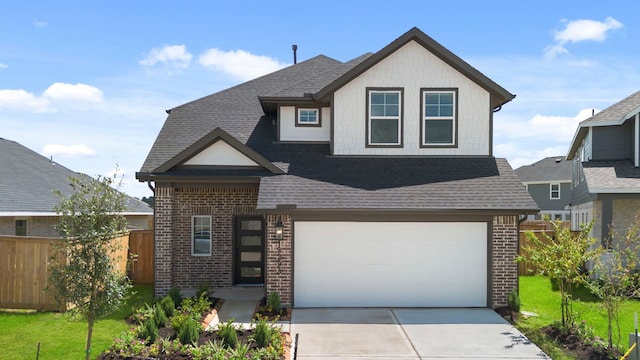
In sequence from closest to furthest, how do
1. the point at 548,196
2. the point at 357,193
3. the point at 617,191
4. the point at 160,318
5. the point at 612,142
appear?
the point at 160,318, the point at 357,193, the point at 617,191, the point at 612,142, the point at 548,196

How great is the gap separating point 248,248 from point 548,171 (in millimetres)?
36472

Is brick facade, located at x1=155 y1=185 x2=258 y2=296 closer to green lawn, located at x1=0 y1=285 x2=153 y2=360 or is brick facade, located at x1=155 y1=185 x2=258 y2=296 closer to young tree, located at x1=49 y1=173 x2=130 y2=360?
green lawn, located at x1=0 y1=285 x2=153 y2=360

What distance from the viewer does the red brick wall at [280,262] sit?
1259cm

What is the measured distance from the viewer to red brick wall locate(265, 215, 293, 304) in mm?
12586

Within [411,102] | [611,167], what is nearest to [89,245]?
[411,102]

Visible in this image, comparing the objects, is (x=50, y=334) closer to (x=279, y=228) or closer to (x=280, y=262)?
(x=280, y=262)

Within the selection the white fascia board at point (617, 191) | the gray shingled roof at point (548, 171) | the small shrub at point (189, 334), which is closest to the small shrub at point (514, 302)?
the white fascia board at point (617, 191)

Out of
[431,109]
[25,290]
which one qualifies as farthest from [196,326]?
[431,109]

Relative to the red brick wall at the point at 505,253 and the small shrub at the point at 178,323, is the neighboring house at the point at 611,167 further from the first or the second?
the small shrub at the point at 178,323

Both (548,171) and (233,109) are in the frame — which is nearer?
(233,109)

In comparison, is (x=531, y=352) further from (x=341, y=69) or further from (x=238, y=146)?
(x=341, y=69)

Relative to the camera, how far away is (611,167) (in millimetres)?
17750

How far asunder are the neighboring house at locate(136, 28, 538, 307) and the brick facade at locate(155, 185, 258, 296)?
3 cm

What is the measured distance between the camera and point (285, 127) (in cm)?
1578
